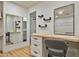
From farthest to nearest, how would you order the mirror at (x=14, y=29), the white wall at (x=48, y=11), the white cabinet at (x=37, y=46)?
the mirror at (x=14, y=29) < the white cabinet at (x=37, y=46) < the white wall at (x=48, y=11)

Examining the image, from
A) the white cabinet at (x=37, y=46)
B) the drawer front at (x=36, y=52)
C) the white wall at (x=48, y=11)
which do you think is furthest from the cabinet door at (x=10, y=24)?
the white wall at (x=48, y=11)

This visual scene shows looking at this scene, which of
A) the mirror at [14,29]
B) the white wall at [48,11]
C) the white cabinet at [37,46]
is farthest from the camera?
the mirror at [14,29]

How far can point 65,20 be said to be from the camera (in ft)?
7.32

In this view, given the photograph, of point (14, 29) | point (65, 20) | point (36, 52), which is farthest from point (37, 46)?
point (65, 20)

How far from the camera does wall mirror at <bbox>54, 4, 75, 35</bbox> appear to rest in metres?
2.19

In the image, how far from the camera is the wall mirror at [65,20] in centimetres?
219

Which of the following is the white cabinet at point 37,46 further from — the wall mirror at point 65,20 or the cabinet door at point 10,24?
the cabinet door at point 10,24

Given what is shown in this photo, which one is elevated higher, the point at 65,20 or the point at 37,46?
the point at 65,20

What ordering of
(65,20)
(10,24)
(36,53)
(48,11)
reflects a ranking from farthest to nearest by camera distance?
(10,24), (36,53), (48,11), (65,20)

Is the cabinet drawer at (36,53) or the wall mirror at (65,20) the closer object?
the wall mirror at (65,20)

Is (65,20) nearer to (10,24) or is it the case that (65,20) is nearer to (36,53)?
(36,53)

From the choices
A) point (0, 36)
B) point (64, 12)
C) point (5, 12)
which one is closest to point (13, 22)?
point (5, 12)

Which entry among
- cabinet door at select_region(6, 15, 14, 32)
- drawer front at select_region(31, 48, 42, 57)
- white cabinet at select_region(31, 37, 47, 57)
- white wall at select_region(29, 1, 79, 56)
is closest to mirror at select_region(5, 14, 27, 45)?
cabinet door at select_region(6, 15, 14, 32)

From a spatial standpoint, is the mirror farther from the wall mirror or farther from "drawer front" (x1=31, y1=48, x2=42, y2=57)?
the wall mirror
